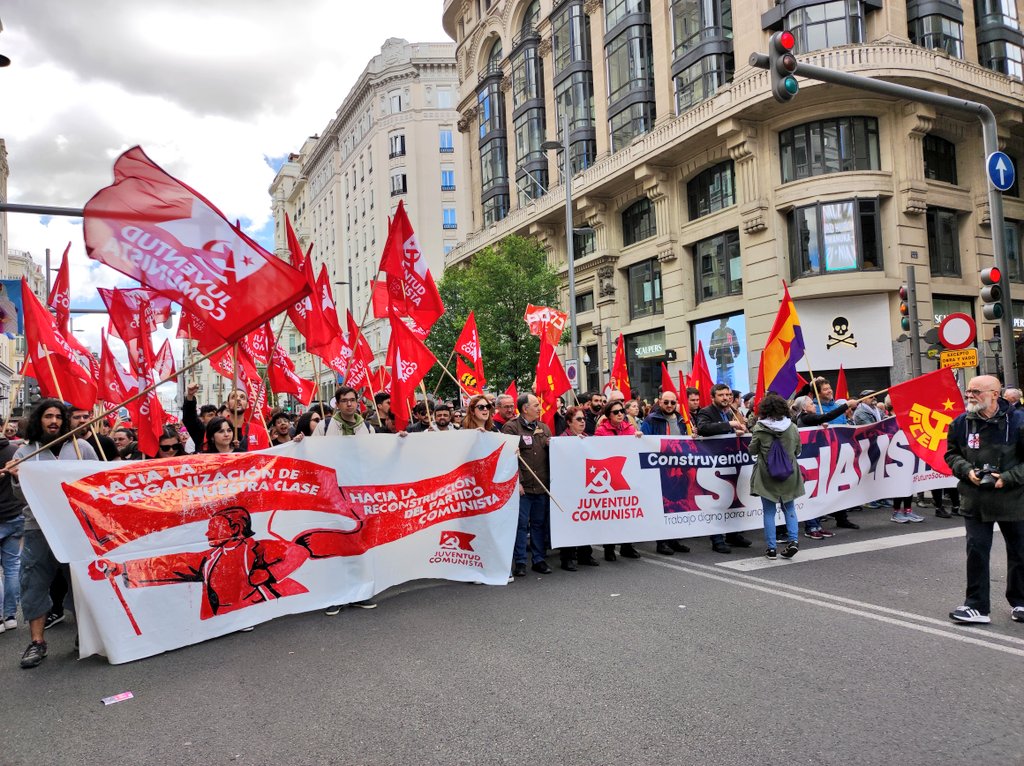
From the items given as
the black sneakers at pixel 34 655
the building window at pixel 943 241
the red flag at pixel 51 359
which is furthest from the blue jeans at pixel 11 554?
the building window at pixel 943 241

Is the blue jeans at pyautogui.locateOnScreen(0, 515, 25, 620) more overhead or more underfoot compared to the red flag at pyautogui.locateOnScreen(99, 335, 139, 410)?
more underfoot

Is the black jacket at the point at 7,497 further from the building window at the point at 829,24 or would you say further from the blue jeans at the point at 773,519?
the building window at the point at 829,24

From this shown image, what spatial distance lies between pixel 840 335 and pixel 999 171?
12.8m

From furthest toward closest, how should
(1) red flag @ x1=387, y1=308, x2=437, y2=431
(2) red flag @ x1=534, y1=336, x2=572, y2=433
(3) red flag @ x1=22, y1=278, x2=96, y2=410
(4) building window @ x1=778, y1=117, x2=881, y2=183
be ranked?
(4) building window @ x1=778, y1=117, x2=881, y2=183 < (2) red flag @ x1=534, y1=336, x2=572, y2=433 < (3) red flag @ x1=22, y1=278, x2=96, y2=410 < (1) red flag @ x1=387, y1=308, x2=437, y2=431

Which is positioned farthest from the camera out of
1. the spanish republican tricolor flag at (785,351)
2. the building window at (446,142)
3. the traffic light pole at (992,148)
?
the building window at (446,142)

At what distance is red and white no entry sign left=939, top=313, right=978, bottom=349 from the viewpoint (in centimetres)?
1153

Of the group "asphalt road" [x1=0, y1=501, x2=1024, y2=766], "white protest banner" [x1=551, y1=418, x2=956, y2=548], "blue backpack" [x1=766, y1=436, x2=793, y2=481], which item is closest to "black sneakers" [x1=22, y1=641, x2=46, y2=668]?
"asphalt road" [x1=0, y1=501, x2=1024, y2=766]

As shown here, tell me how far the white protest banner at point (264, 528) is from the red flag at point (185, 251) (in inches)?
48.3

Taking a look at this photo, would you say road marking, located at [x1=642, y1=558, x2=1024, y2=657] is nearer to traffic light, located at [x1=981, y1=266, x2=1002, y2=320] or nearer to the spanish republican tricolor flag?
the spanish republican tricolor flag

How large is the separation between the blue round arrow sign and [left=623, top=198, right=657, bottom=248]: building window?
19000 millimetres

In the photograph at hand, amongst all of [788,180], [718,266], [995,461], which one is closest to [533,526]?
[995,461]

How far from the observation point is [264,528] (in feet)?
19.6

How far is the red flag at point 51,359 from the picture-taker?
859cm

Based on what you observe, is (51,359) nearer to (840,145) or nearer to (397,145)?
(840,145)
